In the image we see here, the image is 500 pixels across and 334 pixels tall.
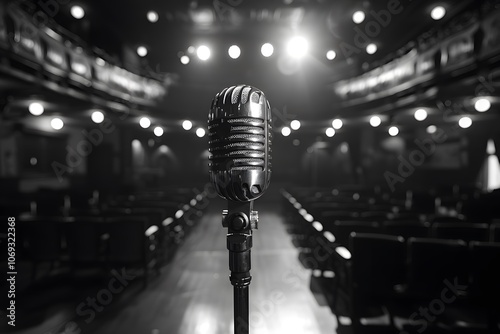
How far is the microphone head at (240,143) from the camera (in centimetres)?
100

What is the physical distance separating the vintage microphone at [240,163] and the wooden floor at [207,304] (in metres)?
2.45

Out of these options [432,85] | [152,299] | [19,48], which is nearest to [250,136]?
[152,299]

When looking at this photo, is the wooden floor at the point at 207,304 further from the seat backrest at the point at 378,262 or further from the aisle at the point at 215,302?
the seat backrest at the point at 378,262

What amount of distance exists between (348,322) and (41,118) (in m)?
10.1

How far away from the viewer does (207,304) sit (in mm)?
3688

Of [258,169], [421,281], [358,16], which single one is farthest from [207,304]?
[358,16]

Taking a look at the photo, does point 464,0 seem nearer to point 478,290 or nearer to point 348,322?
point 478,290

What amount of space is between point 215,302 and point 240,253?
3.04 metres

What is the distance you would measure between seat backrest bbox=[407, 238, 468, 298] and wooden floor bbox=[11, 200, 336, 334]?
93cm

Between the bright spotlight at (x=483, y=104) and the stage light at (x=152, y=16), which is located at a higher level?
the stage light at (x=152, y=16)

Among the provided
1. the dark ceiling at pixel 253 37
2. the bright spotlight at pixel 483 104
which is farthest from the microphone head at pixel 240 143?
the dark ceiling at pixel 253 37

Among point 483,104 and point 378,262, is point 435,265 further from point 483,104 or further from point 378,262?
point 483,104

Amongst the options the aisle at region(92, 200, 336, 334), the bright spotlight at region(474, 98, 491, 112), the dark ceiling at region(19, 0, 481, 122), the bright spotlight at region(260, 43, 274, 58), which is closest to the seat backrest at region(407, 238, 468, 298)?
the aisle at region(92, 200, 336, 334)

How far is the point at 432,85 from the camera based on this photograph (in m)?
8.27
